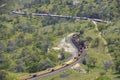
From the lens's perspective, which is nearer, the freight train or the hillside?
the freight train

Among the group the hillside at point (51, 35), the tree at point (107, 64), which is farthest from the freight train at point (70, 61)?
the tree at point (107, 64)

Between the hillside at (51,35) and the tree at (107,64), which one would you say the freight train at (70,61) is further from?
the tree at (107,64)

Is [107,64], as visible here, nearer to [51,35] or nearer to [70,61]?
[70,61]

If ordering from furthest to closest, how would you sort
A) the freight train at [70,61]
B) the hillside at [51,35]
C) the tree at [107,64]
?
the hillside at [51,35] < the tree at [107,64] < the freight train at [70,61]

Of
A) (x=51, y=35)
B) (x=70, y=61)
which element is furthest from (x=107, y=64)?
(x=51, y=35)

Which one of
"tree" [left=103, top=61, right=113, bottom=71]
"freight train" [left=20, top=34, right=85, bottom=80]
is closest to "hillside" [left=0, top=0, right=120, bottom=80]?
"tree" [left=103, top=61, right=113, bottom=71]

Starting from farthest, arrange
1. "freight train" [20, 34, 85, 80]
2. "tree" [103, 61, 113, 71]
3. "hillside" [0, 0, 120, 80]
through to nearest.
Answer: "hillside" [0, 0, 120, 80], "tree" [103, 61, 113, 71], "freight train" [20, 34, 85, 80]

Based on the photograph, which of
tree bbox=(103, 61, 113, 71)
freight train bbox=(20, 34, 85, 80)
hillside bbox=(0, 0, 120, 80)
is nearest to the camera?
freight train bbox=(20, 34, 85, 80)

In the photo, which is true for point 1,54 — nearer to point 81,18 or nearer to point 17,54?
point 17,54

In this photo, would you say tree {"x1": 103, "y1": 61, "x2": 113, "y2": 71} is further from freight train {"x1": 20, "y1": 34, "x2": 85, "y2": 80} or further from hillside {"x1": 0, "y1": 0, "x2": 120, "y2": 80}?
freight train {"x1": 20, "y1": 34, "x2": 85, "y2": 80}
